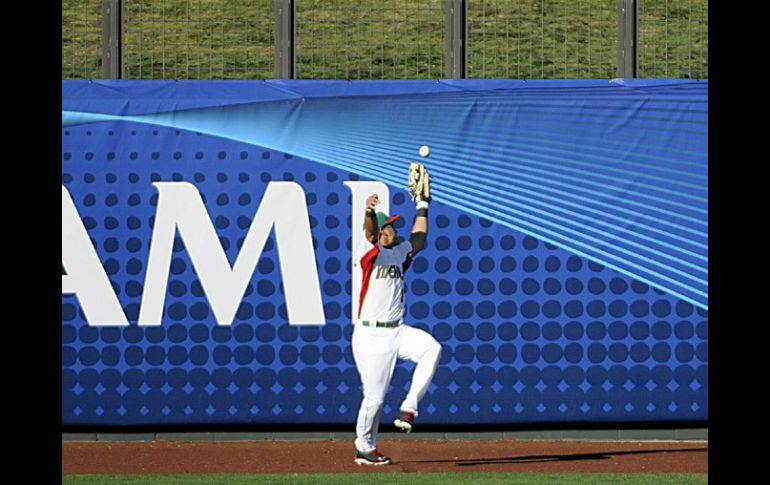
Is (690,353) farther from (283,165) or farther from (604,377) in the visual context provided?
(283,165)

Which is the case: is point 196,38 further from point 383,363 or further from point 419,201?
point 383,363

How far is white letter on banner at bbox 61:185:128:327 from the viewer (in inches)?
530

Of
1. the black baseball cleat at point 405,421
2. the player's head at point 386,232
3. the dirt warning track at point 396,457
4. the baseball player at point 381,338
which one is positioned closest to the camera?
the black baseball cleat at point 405,421

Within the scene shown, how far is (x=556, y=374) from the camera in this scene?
13.5 m

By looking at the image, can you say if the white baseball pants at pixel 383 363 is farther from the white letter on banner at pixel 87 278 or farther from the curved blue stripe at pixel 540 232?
the white letter on banner at pixel 87 278

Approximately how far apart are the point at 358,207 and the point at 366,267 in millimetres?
961

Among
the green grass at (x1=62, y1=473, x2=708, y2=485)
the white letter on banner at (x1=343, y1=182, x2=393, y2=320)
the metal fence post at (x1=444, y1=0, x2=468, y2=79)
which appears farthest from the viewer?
the metal fence post at (x1=444, y1=0, x2=468, y2=79)

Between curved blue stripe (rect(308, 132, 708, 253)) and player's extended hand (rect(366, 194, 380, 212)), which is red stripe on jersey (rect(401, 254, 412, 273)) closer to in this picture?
player's extended hand (rect(366, 194, 380, 212))

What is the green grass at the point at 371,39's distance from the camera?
14.2 meters

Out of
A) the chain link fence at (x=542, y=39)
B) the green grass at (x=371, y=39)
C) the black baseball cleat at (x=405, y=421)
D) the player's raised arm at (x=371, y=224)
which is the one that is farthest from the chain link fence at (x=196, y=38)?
the black baseball cleat at (x=405, y=421)

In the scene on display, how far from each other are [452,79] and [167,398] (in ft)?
12.1

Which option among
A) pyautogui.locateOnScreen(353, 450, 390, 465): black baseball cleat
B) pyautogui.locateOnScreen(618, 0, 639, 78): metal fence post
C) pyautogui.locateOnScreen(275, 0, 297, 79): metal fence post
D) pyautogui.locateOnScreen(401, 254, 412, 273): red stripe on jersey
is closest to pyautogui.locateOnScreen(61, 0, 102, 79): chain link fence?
pyautogui.locateOnScreen(275, 0, 297, 79): metal fence post

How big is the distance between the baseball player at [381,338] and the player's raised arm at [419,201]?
0.70ft

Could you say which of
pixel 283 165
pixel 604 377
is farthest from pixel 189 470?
pixel 604 377
